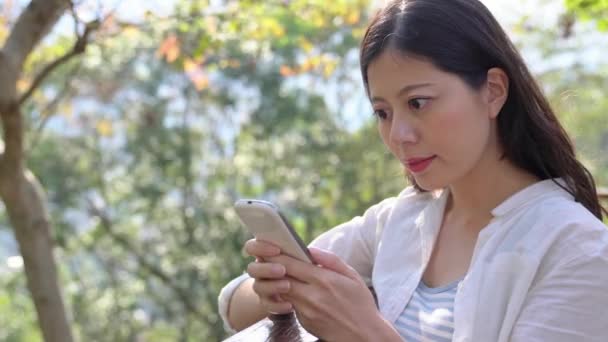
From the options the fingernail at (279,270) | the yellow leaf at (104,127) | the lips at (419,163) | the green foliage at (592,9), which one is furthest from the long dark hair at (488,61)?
the yellow leaf at (104,127)

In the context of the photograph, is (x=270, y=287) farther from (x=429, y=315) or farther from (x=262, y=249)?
(x=429, y=315)

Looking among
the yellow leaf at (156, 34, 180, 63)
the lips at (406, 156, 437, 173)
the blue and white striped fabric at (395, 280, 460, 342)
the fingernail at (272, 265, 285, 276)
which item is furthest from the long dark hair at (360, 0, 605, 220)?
the yellow leaf at (156, 34, 180, 63)

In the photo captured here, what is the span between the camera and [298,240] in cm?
110

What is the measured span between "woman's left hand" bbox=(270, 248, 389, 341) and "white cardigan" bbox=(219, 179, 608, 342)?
0.42ft

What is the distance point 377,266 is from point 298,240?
30 cm

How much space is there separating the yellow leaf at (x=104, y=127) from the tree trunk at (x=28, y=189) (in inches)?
117

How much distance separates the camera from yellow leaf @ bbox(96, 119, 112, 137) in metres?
5.54

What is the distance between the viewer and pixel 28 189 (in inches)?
100

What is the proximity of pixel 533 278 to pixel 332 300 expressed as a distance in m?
0.27

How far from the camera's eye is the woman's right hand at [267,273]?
1.14 m

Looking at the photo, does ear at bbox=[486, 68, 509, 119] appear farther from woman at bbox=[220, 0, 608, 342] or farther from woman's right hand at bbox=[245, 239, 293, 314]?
woman's right hand at bbox=[245, 239, 293, 314]

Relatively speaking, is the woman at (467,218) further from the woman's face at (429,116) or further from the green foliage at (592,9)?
the green foliage at (592,9)

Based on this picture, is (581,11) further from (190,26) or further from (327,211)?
(327,211)

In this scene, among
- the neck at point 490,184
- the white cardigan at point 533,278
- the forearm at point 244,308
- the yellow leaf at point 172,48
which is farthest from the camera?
the yellow leaf at point 172,48
